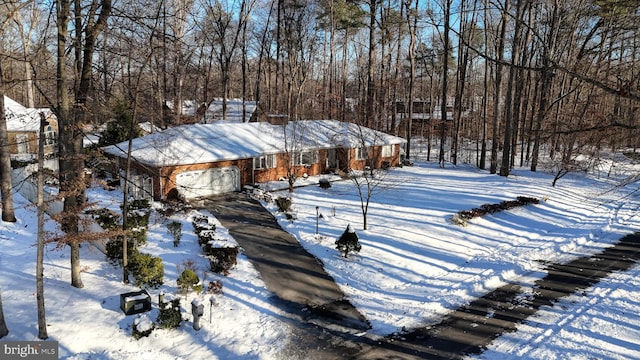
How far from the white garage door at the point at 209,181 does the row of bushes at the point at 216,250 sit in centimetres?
547

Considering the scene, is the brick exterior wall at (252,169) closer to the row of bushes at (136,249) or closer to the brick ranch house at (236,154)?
the brick ranch house at (236,154)

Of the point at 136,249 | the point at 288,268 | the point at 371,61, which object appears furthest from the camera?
the point at 371,61

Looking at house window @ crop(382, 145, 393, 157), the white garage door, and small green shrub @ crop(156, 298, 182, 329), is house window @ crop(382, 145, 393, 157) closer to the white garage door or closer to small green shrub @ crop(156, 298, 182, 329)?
the white garage door

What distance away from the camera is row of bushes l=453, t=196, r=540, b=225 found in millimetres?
17331

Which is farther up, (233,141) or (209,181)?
(233,141)

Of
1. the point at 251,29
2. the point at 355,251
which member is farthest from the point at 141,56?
the point at 251,29

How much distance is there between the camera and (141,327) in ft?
28.9

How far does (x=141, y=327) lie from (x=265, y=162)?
15.1 m

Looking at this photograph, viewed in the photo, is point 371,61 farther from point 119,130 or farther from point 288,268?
point 288,268

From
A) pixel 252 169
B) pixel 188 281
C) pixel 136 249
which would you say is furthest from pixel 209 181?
pixel 188 281

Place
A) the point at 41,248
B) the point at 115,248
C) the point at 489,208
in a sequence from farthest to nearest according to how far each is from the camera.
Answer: the point at 489,208 < the point at 115,248 < the point at 41,248

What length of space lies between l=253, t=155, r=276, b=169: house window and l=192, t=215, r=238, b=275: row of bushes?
8.25m

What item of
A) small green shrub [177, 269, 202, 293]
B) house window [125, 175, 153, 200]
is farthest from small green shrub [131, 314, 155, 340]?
house window [125, 175, 153, 200]

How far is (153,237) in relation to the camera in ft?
46.0
